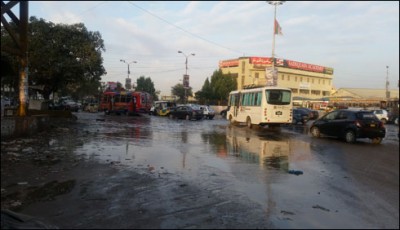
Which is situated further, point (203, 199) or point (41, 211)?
point (203, 199)

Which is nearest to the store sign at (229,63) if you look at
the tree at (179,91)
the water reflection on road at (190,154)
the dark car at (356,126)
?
the tree at (179,91)

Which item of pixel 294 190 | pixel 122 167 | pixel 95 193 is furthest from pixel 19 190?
pixel 294 190

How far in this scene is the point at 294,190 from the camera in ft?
24.7

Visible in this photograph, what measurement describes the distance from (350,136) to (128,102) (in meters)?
31.0

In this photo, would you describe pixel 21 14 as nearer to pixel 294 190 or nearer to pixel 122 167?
pixel 122 167

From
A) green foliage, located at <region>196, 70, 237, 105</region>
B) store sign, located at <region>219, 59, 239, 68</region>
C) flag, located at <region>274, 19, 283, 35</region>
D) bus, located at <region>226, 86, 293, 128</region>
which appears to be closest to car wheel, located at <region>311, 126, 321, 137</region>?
bus, located at <region>226, 86, 293, 128</region>

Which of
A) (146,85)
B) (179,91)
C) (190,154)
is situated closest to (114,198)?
(190,154)

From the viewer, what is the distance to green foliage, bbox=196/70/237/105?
250 feet

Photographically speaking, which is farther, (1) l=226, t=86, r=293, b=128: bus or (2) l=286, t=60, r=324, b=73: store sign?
(2) l=286, t=60, r=324, b=73: store sign

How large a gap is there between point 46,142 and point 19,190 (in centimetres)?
763

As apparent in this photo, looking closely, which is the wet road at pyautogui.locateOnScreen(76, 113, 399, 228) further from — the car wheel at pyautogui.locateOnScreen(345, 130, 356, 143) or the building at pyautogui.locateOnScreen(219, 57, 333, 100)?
the building at pyautogui.locateOnScreen(219, 57, 333, 100)

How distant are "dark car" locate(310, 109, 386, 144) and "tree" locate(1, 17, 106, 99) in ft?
60.8

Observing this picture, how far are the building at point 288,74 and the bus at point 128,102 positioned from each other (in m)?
42.6

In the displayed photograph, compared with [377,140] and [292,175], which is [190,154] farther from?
[377,140]
